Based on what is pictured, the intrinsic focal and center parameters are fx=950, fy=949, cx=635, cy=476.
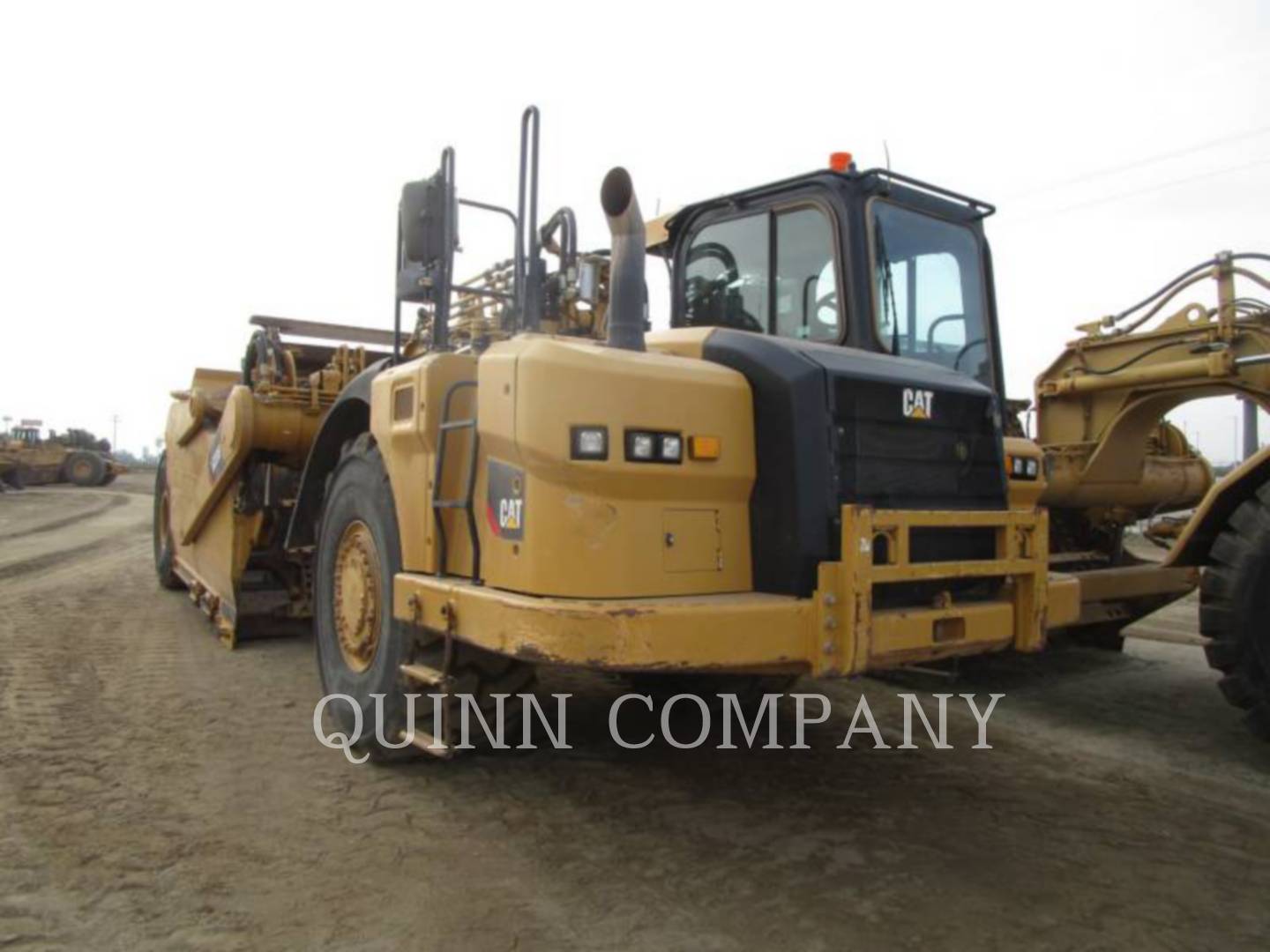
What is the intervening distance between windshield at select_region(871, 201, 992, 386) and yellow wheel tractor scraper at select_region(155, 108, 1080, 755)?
0.05 ft

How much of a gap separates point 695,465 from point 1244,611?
3158mm

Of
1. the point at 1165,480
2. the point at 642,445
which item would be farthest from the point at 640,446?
the point at 1165,480

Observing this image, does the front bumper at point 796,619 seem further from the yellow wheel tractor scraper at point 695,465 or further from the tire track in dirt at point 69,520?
the tire track in dirt at point 69,520

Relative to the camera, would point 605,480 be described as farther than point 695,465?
No

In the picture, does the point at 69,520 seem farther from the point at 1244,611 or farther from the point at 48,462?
the point at 1244,611

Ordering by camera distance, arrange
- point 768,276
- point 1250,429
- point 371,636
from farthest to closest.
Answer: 1. point 1250,429
2. point 768,276
3. point 371,636

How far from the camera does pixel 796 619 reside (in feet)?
9.75

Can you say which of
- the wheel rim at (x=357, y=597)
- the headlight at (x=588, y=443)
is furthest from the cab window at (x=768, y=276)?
the wheel rim at (x=357, y=597)

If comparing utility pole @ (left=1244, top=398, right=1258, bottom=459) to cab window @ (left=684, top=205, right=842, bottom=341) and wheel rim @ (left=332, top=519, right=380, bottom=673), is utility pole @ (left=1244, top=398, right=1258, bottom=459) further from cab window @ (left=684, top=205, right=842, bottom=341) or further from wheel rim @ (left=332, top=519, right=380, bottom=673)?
wheel rim @ (left=332, top=519, right=380, bottom=673)

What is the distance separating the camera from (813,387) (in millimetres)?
3219

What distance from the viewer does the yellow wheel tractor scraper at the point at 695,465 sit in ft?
9.78

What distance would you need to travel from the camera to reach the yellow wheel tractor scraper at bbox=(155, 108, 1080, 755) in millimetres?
2982

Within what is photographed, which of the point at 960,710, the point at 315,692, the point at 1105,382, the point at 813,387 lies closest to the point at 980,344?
the point at 813,387

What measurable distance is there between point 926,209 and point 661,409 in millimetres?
2092
